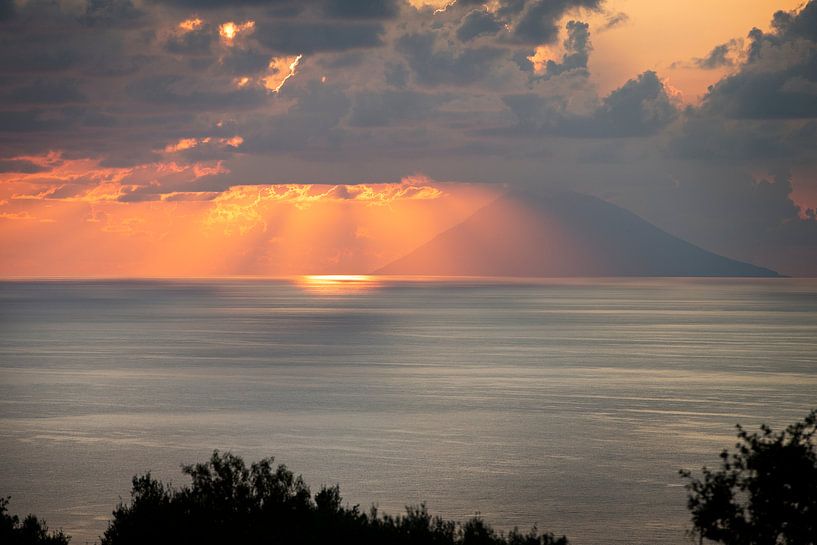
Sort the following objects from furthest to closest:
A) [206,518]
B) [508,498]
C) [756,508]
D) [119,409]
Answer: [119,409], [508,498], [206,518], [756,508]

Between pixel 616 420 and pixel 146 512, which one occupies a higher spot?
pixel 616 420

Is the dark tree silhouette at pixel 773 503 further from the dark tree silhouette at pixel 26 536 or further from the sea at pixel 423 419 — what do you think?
the dark tree silhouette at pixel 26 536

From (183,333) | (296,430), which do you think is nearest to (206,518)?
(296,430)

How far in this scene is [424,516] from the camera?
3241 centimetres

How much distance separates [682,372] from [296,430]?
48.9m

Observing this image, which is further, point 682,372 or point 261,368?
point 261,368

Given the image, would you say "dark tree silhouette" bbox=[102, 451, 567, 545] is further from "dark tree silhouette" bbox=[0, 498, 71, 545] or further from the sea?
the sea

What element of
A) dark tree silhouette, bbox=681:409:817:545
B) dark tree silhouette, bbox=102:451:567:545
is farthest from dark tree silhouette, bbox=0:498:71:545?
dark tree silhouette, bbox=681:409:817:545

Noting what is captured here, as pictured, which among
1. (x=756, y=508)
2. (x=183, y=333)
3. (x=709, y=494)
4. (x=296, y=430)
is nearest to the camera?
(x=756, y=508)

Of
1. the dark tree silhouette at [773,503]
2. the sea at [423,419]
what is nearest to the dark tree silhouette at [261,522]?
the dark tree silhouette at [773,503]

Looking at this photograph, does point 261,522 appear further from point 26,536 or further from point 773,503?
point 773,503

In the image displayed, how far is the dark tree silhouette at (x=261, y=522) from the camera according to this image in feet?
104

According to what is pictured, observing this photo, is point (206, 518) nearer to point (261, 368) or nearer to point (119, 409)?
point (119, 409)

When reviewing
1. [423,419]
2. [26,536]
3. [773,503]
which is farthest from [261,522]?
[423,419]
